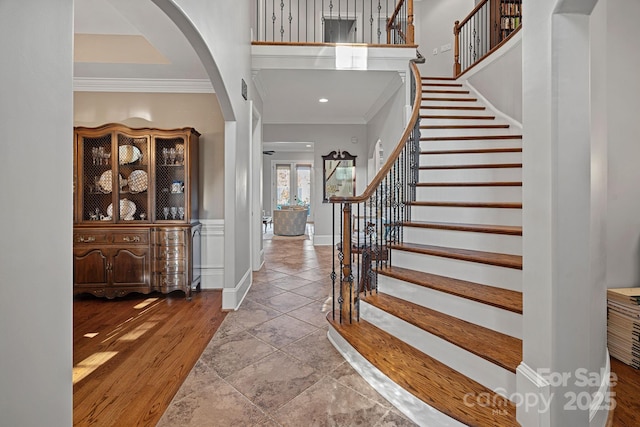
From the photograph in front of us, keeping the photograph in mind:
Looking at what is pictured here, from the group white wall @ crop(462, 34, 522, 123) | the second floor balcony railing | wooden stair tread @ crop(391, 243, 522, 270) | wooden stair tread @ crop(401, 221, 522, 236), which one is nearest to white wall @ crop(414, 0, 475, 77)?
the second floor balcony railing

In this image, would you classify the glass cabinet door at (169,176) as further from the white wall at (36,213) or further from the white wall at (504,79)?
the white wall at (504,79)

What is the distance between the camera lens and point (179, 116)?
3.87 meters

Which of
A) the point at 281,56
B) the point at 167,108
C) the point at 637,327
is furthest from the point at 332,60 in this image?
the point at 637,327

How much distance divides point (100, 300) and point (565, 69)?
4.44 metres

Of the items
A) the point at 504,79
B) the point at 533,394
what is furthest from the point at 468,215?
the point at 504,79

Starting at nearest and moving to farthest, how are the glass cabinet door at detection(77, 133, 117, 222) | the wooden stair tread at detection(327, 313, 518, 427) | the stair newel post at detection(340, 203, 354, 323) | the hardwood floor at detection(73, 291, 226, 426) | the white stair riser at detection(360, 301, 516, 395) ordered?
the wooden stair tread at detection(327, 313, 518, 427) < the white stair riser at detection(360, 301, 516, 395) < the hardwood floor at detection(73, 291, 226, 426) < the stair newel post at detection(340, 203, 354, 323) < the glass cabinet door at detection(77, 133, 117, 222)

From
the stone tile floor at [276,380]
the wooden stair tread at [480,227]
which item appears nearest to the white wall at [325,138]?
the wooden stair tread at [480,227]

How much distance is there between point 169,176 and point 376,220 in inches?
100

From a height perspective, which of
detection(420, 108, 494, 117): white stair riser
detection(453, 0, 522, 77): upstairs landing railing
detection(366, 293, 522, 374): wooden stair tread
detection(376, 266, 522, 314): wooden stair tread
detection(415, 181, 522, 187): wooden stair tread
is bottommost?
detection(366, 293, 522, 374): wooden stair tread

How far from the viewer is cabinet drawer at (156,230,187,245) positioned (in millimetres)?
3420

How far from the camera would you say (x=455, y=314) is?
206 cm

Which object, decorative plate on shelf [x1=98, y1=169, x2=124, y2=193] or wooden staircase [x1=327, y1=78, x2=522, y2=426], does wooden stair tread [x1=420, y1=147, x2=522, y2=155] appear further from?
decorative plate on shelf [x1=98, y1=169, x2=124, y2=193]

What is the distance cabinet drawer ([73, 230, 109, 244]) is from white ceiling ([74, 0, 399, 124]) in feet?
5.90

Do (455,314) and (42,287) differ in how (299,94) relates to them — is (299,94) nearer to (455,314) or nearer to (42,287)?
(455,314)
